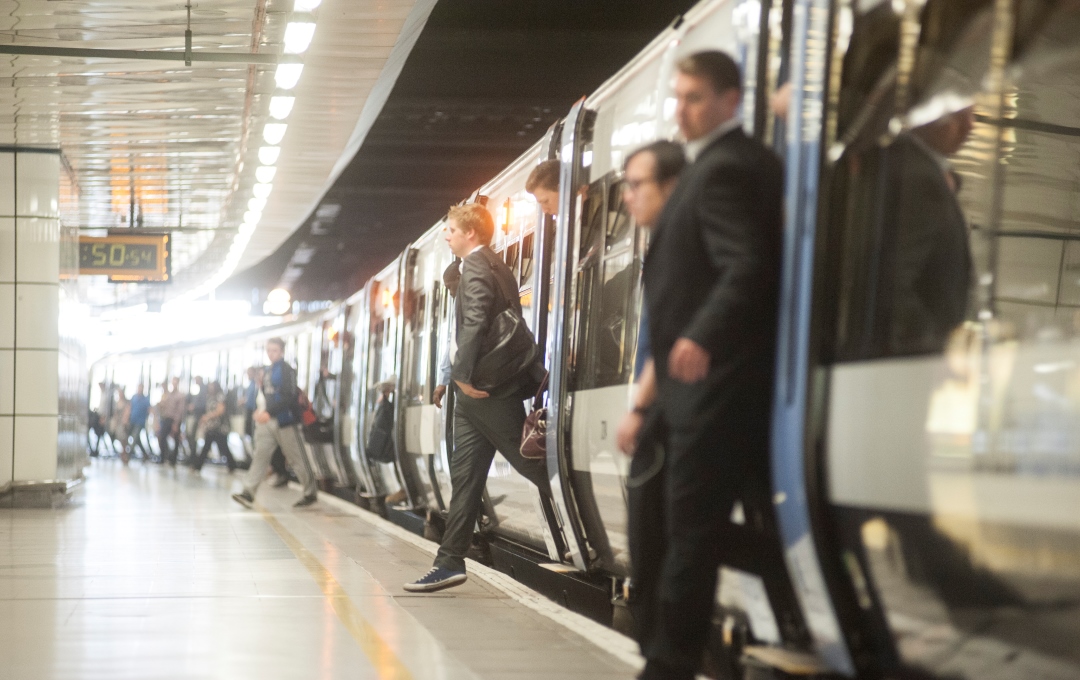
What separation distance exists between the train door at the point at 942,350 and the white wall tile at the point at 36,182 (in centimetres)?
1294

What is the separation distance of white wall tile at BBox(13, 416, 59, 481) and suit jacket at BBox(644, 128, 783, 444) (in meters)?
12.7

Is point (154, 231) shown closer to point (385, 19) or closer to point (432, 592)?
point (385, 19)

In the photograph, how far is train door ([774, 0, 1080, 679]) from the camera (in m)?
2.75

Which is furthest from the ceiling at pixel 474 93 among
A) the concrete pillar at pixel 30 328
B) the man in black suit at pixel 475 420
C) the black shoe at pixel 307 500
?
the man in black suit at pixel 475 420

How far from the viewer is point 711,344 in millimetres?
3410

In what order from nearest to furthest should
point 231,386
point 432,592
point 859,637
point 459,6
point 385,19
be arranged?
point 859,637 < point 432,592 < point 385,19 < point 459,6 < point 231,386

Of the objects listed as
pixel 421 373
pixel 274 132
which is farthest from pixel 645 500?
pixel 274 132

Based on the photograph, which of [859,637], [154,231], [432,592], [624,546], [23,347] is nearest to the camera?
[859,637]

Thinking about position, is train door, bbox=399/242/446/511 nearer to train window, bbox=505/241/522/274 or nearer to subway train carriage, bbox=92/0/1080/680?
train window, bbox=505/241/522/274

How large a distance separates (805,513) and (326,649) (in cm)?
249

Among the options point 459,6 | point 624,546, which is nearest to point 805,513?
point 624,546

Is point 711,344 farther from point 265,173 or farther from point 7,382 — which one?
point 7,382

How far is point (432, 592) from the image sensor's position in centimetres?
696

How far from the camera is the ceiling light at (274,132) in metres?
13.0
